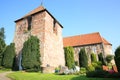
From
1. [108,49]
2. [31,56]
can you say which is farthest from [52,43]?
[108,49]

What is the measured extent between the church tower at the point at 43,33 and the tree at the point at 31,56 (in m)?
0.91

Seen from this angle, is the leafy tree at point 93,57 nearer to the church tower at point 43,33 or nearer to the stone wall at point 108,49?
the stone wall at point 108,49

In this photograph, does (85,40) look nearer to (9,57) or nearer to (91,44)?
(91,44)

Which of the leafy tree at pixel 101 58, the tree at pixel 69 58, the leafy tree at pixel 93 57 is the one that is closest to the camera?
the tree at pixel 69 58

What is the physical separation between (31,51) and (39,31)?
424cm

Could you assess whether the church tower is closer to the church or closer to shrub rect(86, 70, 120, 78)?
the church

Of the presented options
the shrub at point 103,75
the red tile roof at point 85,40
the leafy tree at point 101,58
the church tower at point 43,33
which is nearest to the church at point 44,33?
the church tower at point 43,33

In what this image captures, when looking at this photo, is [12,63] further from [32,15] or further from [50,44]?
[32,15]

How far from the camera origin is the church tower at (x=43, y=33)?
23036 millimetres

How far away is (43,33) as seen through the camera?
23359 millimetres

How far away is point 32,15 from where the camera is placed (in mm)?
26078

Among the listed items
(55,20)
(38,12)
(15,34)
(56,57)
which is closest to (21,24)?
(15,34)

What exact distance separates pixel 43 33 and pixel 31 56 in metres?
4.65

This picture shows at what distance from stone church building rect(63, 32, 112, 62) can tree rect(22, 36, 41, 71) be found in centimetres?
1726
